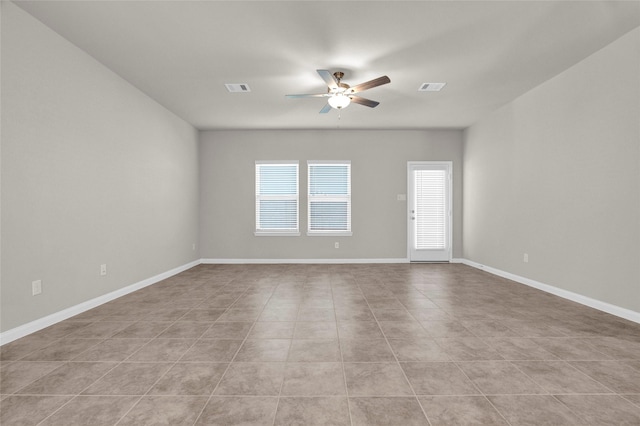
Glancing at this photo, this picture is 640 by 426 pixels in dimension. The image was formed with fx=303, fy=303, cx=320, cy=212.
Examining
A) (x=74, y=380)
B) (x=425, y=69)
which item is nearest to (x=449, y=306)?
(x=425, y=69)

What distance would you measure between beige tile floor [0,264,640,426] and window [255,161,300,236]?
2.84m

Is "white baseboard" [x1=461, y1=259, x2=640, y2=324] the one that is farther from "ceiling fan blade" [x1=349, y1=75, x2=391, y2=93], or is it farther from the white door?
"ceiling fan blade" [x1=349, y1=75, x2=391, y2=93]

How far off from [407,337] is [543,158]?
3.29 meters

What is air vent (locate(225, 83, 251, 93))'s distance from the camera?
4102 millimetres

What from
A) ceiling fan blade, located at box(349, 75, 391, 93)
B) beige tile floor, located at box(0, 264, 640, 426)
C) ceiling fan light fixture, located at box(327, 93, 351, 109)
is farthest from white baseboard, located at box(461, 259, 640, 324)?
ceiling fan light fixture, located at box(327, 93, 351, 109)

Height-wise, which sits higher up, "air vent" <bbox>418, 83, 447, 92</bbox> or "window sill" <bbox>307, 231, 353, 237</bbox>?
"air vent" <bbox>418, 83, 447, 92</bbox>

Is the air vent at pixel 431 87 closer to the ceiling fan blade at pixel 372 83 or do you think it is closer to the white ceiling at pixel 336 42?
the white ceiling at pixel 336 42

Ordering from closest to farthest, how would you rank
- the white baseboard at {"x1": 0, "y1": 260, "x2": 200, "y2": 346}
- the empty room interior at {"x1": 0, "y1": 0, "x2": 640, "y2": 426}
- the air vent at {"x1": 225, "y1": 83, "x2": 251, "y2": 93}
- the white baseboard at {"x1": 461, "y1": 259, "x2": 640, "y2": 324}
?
the empty room interior at {"x1": 0, "y1": 0, "x2": 640, "y2": 426} < the white baseboard at {"x1": 0, "y1": 260, "x2": 200, "y2": 346} < the white baseboard at {"x1": 461, "y1": 259, "x2": 640, "y2": 324} < the air vent at {"x1": 225, "y1": 83, "x2": 251, "y2": 93}

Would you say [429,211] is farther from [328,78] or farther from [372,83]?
[328,78]

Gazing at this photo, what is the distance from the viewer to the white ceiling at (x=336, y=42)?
2592 mm

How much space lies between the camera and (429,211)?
21.0 feet

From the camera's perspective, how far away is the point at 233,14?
266cm

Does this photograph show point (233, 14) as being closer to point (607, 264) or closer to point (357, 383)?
point (357, 383)

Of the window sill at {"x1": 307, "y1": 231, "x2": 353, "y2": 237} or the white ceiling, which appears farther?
the window sill at {"x1": 307, "y1": 231, "x2": 353, "y2": 237}
